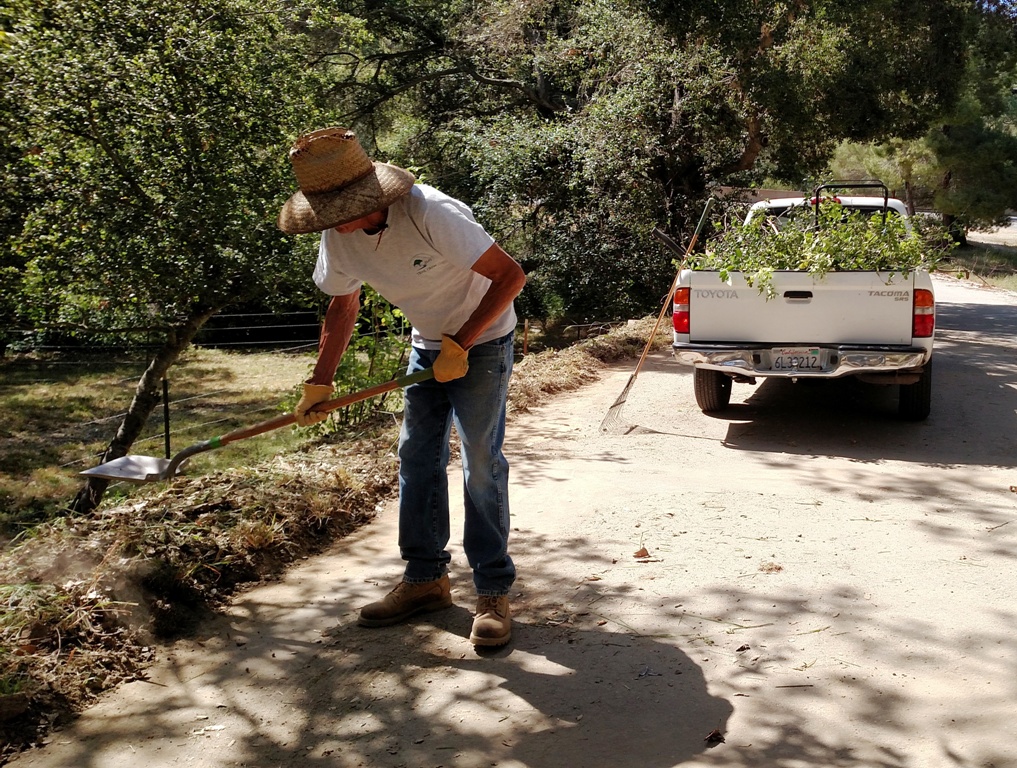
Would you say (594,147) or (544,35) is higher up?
(544,35)

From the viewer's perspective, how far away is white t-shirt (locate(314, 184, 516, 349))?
3.70m

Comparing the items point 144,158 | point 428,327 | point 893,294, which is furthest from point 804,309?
point 144,158

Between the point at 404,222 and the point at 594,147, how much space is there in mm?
11536

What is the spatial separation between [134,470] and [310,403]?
890 mm

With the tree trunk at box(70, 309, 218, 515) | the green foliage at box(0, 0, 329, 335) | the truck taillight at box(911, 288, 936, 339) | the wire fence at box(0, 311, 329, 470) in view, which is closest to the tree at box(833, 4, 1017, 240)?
the wire fence at box(0, 311, 329, 470)

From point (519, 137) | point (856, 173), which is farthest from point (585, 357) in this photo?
point (856, 173)

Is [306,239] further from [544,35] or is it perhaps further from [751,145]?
[544,35]

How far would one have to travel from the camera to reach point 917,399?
816cm

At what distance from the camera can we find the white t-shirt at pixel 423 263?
3.70 meters

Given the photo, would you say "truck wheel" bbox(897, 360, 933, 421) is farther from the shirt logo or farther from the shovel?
the shirt logo

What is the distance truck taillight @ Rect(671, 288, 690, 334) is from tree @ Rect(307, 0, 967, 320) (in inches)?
194

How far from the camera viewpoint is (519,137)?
15.5 metres

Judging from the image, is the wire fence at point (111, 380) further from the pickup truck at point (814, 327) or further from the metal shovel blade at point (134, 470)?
the metal shovel blade at point (134, 470)

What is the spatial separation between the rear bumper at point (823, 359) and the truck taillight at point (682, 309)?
138mm
